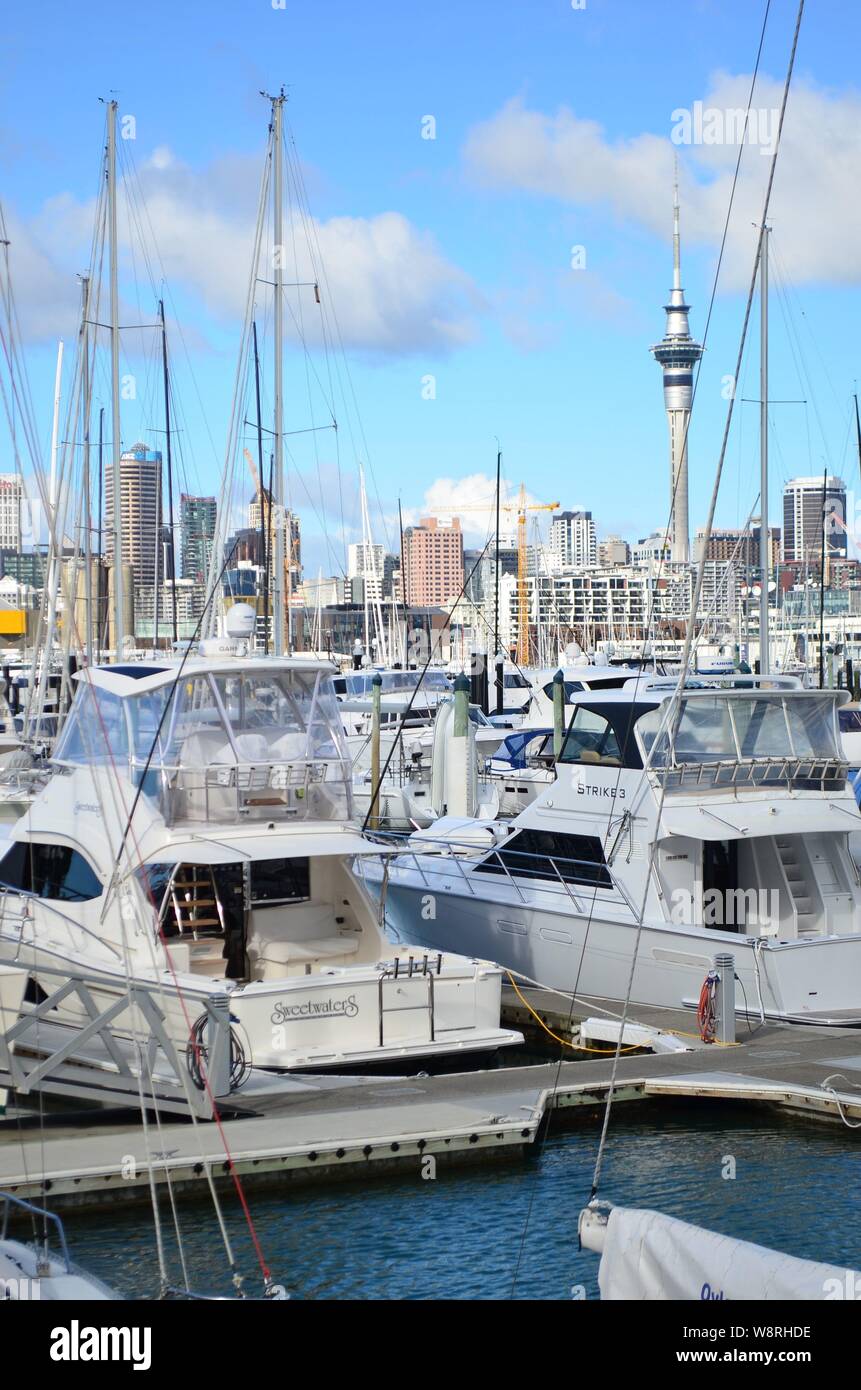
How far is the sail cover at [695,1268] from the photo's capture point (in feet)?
22.7

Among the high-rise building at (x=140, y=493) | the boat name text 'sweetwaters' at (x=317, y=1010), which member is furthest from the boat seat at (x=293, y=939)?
the high-rise building at (x=140, y=493)

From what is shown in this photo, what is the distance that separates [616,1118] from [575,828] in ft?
15.4

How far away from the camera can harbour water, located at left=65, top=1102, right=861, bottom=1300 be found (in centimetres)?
1086

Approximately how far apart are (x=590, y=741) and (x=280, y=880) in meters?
4.26

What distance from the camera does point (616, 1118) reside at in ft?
46.3

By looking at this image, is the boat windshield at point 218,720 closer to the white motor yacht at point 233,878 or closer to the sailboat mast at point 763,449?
the white motor yacht at point 233,878

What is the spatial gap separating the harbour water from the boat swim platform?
0.53ft

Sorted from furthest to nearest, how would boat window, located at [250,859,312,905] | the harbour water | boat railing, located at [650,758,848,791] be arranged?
boat railing, located at [650,758,848,791]
boat window, located at [250,859,312,905]
the harbour water

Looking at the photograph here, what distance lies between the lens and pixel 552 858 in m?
18.5

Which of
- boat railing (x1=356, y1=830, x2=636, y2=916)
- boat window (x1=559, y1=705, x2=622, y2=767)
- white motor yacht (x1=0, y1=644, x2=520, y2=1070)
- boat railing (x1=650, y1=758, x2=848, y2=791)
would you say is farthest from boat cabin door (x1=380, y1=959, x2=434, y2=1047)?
boat window (x1=559, y1=705, x2=622, y2=767)

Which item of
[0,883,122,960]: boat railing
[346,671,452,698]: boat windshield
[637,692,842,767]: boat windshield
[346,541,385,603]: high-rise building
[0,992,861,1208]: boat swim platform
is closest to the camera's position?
[0,992,861,1208]: boat swim platform

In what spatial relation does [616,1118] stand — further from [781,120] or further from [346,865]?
[781,120]

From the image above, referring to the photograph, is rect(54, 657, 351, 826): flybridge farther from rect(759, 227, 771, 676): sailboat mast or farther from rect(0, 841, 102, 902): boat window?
rect(759, 227, 771, 676): sailboat mast

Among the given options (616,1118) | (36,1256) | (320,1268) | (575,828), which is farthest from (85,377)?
(36,1256)
